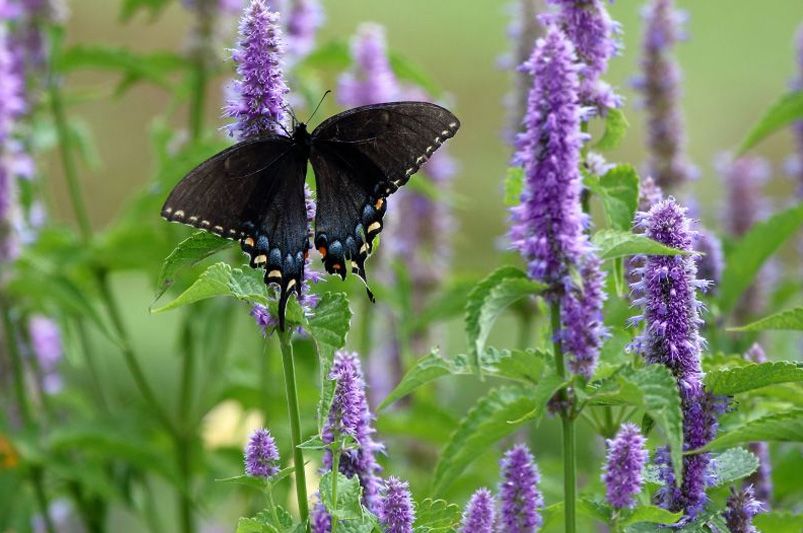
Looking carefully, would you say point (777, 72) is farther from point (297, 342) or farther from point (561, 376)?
point (561, 376)

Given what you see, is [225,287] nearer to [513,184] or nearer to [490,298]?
[490,298]

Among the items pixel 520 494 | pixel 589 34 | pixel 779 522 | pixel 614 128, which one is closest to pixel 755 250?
pixel 614 128

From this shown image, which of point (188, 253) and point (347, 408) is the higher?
point (188, 253)

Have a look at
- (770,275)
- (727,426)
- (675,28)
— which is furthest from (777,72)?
(727,426)

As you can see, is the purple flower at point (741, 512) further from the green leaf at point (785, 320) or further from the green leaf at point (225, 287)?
the green leaf at point (225, 287)

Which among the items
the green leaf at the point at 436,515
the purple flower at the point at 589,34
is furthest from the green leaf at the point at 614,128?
the green leaf at the point at 436,515

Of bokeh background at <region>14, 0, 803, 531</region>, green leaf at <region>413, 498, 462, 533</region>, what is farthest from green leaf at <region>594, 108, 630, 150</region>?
bokeh background at <region>14, 0, 803, 531</region>
